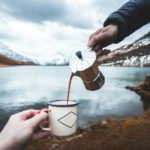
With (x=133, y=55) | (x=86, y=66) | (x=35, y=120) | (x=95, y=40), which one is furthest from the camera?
(x=133, y=55)

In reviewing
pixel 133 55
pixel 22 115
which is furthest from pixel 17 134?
pixel 133 55

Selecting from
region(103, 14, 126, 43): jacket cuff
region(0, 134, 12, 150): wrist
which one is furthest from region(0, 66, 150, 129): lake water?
region(0, 134, 12, 150): wrist

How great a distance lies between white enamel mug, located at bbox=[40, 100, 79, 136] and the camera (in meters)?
1.34

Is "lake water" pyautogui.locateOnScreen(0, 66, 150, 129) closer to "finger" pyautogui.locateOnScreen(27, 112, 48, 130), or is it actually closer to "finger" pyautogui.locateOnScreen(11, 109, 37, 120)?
"finger" pyautogui.locateOnScreen(11, 109, 37, 120)

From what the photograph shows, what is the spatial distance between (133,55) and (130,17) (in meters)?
152

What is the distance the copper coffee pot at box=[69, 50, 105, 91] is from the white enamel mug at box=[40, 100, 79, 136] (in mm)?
303

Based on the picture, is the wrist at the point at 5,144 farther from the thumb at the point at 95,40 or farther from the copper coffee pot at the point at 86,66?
the thumb at the point at 95,40

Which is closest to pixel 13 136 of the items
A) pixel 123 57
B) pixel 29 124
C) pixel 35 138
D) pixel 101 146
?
pixel 29 124

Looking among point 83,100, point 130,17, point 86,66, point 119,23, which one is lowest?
point 83,100

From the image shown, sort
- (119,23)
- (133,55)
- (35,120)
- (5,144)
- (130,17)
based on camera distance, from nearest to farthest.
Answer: (5,144) → (35,120) → (119,23) → (130,17) → (133,55)

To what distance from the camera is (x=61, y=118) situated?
1.36 meters

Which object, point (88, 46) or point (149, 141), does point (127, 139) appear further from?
point (88, 46)

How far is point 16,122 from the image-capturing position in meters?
1.27

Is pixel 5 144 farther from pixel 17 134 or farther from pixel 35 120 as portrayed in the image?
pixel 35 120
